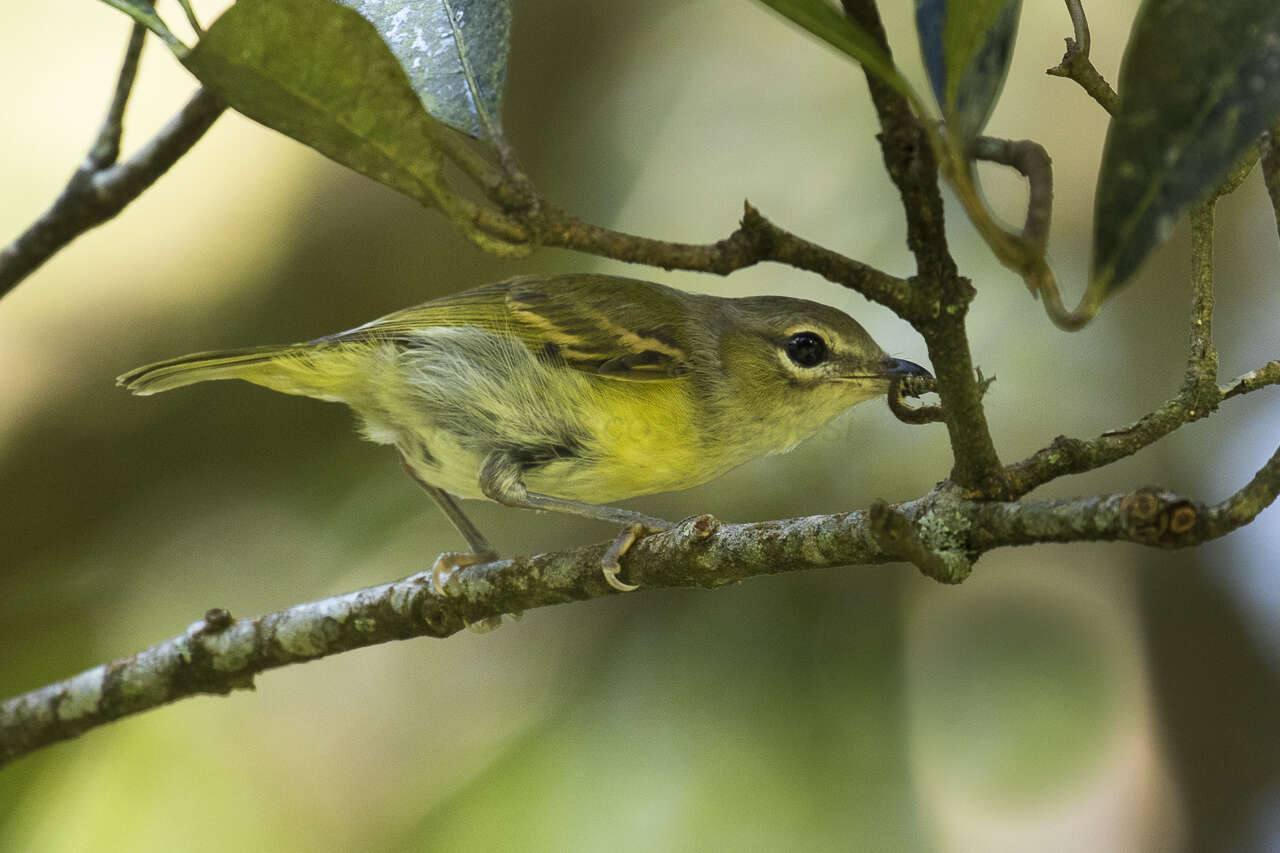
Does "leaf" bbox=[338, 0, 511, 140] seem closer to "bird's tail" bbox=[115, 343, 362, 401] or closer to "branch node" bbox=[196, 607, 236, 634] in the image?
"bird's tail" bbox=[115, 343, 362, 401]

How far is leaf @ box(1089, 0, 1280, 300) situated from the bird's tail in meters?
2.26

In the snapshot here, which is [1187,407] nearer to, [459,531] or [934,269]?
[934,269]

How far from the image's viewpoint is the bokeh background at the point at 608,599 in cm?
348

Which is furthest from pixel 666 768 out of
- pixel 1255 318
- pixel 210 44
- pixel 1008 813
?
pixel 210 44

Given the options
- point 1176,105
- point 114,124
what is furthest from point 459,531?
point 1176,105

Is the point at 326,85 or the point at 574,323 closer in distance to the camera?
the point at 326,85

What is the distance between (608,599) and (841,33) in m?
3.15

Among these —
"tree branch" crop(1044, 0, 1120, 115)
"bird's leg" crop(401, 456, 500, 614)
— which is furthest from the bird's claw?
"tree branch" crop(1044, 0, 1120, 115)

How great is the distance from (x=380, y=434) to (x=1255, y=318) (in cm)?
298

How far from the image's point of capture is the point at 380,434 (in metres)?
3.13

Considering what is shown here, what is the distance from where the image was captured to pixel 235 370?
2.87 meters

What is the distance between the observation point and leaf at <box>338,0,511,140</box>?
5.36ft

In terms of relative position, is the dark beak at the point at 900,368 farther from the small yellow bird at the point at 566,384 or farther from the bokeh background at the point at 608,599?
the bokeh background at the point at 608,599

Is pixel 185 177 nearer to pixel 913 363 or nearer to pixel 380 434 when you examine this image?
pixel 380 434
